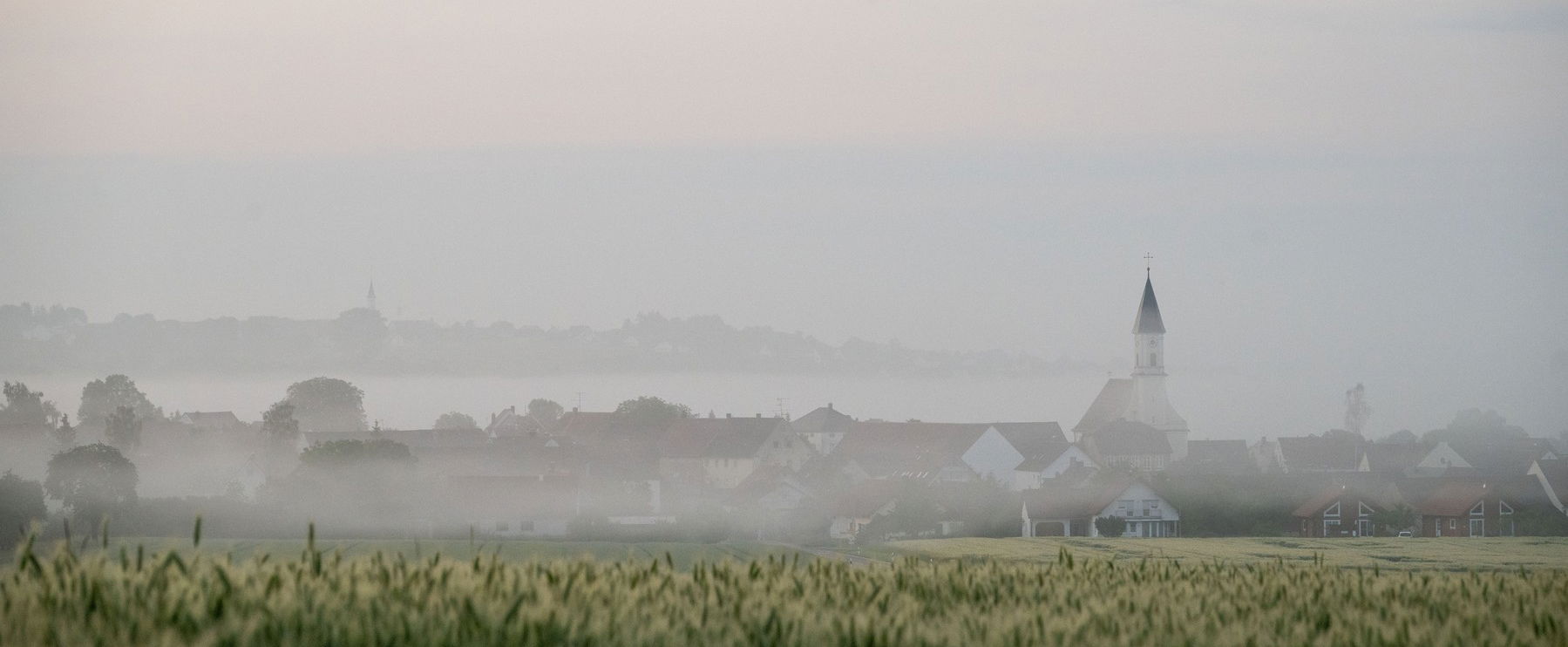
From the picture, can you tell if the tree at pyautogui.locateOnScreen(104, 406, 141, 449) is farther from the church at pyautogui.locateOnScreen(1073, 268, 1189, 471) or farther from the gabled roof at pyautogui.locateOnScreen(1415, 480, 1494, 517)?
the gabled roof at pyautogui.locateOnScreen(1415, 480, 1494, 517)

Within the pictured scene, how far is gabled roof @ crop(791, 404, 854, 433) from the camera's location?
7242 inches

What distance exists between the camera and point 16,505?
9006cm

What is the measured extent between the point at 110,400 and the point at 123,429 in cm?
3169

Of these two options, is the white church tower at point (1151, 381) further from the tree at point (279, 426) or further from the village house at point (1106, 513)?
the tree at point (279, 426)

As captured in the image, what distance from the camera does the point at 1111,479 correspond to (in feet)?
401

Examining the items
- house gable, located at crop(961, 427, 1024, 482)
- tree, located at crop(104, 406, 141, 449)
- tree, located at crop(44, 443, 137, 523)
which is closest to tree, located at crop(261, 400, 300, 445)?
tree, located at crop(104, 406, 141, 449)

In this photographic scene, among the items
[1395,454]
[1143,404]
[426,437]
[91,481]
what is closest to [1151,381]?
[1143,404]

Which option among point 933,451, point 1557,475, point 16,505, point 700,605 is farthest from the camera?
point 933,451

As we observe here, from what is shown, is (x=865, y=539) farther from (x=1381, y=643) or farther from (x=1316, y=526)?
(x=1381, y=643)

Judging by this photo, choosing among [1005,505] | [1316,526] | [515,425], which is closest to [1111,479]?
[1005,505]

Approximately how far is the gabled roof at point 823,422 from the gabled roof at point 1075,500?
60133 millimetres

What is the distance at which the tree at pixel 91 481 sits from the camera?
350ft

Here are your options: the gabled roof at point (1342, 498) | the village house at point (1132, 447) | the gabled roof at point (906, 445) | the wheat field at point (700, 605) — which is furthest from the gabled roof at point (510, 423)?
the wheat field at point (700, 605)

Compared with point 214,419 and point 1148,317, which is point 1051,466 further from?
point 214,419
